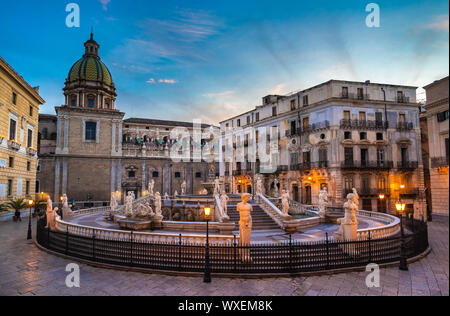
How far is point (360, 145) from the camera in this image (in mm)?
29438

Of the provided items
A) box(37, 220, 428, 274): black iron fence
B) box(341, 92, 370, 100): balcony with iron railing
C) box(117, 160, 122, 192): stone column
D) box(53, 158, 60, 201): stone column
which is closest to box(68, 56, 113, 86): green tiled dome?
box(53, 158, 60, 201): stone column

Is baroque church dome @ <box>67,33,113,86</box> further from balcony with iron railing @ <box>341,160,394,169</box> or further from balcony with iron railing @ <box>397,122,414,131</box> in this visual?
balcony with iron railing @ <box>397,122,414,131</box>

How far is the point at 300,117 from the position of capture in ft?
109

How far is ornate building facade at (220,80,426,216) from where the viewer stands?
94.7 ft

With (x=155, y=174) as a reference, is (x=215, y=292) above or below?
below

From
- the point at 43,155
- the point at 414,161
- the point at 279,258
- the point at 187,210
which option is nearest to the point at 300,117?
the point at 414,161

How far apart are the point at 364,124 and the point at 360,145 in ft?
8.12

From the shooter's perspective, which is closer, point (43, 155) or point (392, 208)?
point (392, 208)

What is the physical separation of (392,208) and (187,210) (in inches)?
913

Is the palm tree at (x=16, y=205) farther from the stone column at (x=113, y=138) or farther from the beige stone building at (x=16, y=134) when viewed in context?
the stone column at (x=113, y=138)

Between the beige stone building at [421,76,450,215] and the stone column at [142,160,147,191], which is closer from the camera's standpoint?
the beige stone building at [421,76,450,215]

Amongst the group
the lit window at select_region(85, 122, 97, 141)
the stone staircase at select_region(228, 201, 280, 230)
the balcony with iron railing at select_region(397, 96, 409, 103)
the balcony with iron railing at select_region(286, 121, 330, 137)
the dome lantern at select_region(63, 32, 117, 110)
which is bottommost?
the stone staircase at select_region(228, 201, 280, 230)

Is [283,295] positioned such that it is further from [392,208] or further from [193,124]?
[193,124]

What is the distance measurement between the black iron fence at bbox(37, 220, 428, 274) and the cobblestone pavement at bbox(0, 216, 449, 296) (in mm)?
443
